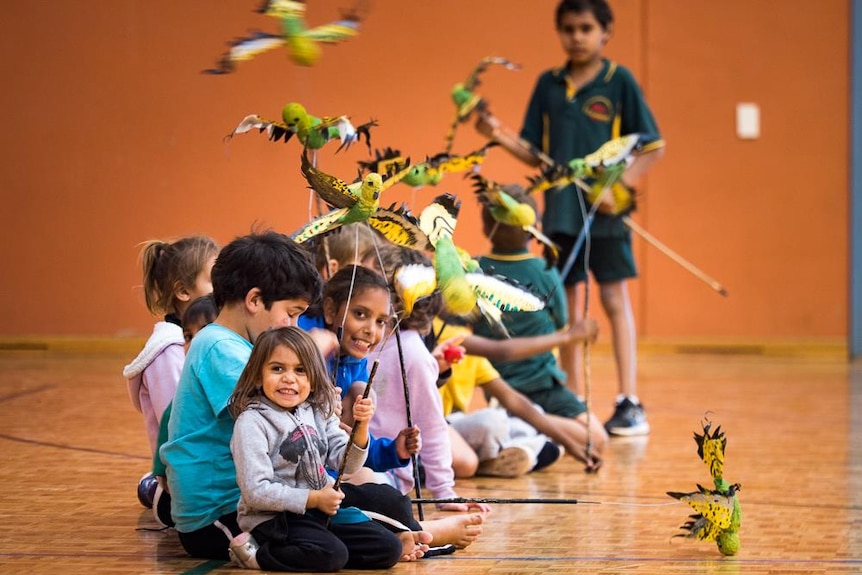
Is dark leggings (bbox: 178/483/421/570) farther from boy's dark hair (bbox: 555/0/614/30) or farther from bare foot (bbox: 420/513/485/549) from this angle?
boy's dark hair (bbox: 555/0/614/30)

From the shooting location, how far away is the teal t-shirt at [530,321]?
355 centimetres

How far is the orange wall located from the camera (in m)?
6.46

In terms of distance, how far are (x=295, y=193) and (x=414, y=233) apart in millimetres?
4038

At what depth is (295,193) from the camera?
21.1ft

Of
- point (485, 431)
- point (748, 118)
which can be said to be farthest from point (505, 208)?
point (748, 118)

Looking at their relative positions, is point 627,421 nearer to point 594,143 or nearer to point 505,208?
point 594,143

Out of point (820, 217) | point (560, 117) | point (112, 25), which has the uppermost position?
point (112, 25)

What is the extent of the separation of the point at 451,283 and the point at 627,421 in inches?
74.5

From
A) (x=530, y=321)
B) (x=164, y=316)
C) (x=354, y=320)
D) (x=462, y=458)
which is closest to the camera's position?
(x=354, y=320)

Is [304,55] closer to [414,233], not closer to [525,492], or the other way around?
[414,233]

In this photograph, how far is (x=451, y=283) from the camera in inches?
93.0

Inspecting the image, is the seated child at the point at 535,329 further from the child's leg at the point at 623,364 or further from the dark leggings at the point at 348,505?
the dark leggings at the point at 348,505

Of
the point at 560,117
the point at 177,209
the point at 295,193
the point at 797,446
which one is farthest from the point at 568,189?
Answer: the point at 177,209

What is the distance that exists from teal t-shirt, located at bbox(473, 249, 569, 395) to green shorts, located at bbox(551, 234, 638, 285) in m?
0.52
